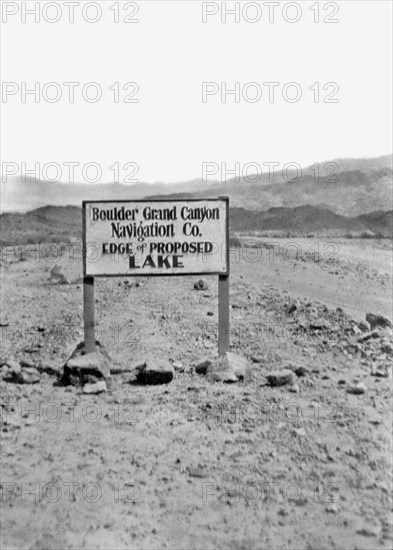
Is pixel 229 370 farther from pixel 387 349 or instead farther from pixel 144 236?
pixel 387 349

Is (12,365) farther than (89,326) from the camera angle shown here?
No

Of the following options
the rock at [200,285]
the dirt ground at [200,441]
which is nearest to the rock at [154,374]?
the dirt ground at [200,441]

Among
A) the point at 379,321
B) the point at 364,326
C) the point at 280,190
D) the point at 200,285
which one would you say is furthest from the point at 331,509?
the point at 280,190

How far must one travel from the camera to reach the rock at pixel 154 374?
290 inches

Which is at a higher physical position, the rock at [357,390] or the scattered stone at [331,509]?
the rock at [357,390]

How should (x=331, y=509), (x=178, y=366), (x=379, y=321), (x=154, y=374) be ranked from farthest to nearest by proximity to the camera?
(x=379, y=321), (x=178, y=366), (x=154, y=374), (x=331, y=509)

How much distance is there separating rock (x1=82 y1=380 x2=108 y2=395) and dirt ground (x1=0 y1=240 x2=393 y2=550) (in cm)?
10

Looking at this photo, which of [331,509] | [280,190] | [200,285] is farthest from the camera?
[280,190]

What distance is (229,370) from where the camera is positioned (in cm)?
741

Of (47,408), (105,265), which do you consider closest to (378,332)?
(105,265)

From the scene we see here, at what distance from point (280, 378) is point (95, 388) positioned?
2002 millimetres

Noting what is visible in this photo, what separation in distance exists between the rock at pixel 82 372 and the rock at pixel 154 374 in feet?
1.51

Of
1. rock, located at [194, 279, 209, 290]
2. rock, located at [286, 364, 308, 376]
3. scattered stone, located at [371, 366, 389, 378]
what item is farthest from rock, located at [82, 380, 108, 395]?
rock, located at [194, 279, 209, 290]

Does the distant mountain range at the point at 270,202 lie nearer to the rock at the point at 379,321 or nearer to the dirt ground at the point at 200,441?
the rock at the point at 379,321
